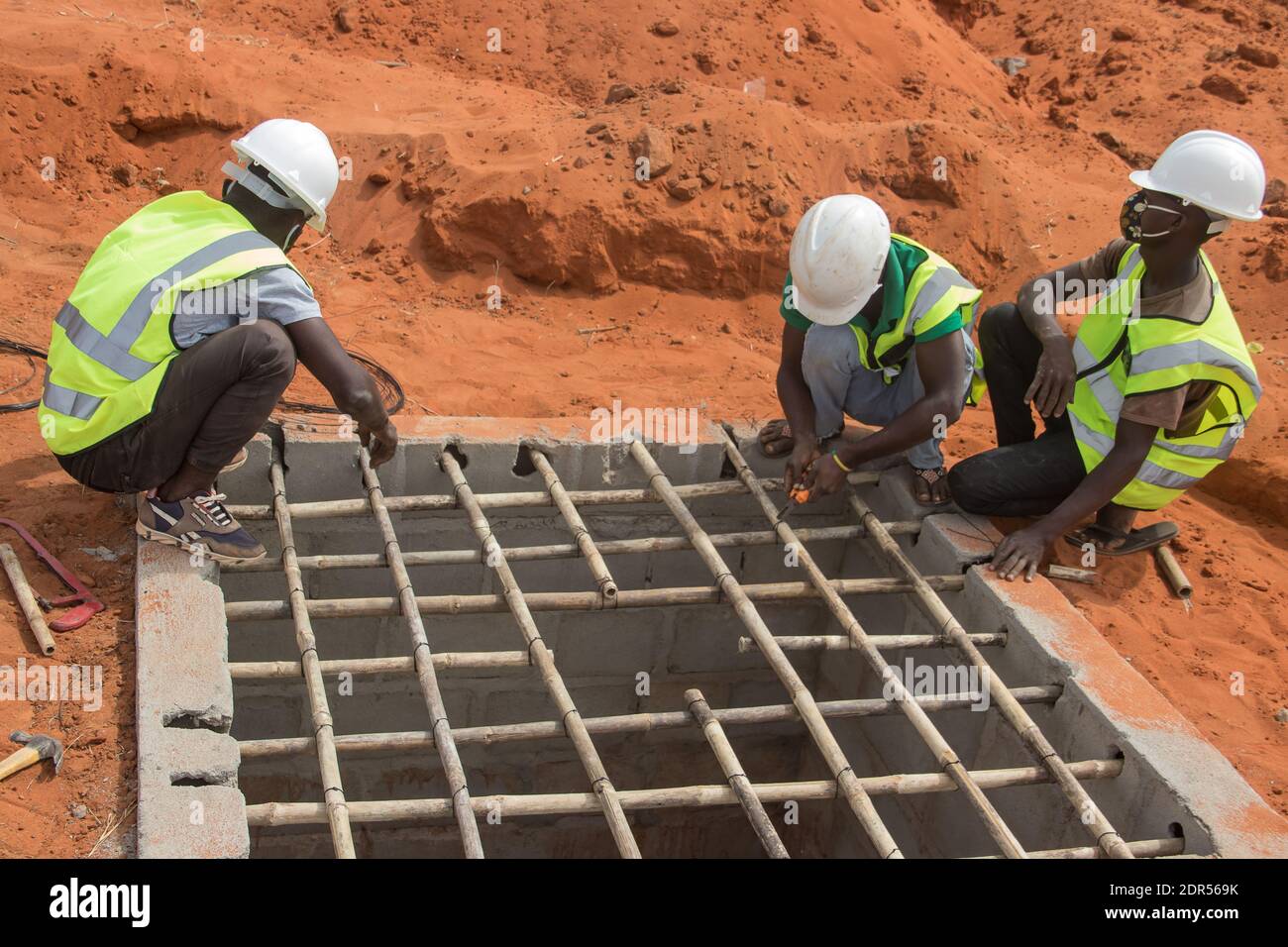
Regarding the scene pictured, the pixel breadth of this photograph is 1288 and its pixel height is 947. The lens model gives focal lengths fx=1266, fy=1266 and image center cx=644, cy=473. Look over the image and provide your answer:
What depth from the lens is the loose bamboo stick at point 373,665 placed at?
3.34 meters

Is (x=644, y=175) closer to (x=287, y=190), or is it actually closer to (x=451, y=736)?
(x=287, y=190)

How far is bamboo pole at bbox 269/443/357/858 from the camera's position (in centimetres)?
285

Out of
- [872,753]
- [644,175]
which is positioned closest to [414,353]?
[644,175]

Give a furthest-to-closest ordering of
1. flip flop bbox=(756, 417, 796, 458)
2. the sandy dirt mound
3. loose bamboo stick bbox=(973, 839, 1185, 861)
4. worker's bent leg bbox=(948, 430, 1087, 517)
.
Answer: flip flop bbox=(756, 417, 796, 458)
worker's bent leg bbox=(948, 430, 1087, 517)
the sandy dirt mound
loose bamboo stick bbox=(973, 839, 1185, 861)

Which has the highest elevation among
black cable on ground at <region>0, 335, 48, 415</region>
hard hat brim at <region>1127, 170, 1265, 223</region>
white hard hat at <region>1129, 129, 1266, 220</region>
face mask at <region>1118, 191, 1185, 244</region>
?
white hard hat at <region>1129, 129, 1266, 220</region>

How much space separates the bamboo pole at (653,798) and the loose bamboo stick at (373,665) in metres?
0.35

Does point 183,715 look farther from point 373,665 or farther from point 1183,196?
point 1183,196

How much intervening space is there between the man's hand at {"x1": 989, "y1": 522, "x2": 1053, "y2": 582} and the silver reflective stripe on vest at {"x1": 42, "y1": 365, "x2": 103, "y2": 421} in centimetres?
272

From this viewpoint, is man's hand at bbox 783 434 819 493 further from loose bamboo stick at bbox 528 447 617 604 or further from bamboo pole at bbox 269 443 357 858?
bamboo pole at bbox 269 443 357 858

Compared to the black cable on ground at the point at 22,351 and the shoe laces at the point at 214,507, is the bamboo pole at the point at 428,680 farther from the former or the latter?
the black cable on ground at the point at 22,351

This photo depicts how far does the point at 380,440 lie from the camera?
3592 millimetres

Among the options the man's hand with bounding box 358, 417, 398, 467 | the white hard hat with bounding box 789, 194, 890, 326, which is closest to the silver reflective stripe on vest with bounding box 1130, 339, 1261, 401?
the white hard hat with bounding box 789, 194, 890, 326

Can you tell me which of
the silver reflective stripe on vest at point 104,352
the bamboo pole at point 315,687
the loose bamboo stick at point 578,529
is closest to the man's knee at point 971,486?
the loose bamboo stick at point 578,529

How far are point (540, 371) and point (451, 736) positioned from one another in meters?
2.68
